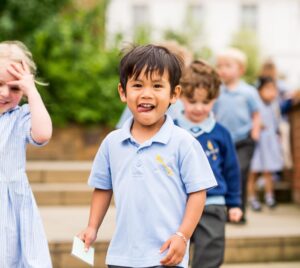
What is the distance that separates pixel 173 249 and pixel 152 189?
26cm

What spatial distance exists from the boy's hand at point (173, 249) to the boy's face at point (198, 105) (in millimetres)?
1440

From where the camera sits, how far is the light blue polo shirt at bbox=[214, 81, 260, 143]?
697cm

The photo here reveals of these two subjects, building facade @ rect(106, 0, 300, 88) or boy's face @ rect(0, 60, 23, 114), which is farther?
building facade @ rect(106, 0, 300, 88)

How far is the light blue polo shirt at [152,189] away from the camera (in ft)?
10.8

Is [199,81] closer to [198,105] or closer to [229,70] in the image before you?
[198,105]

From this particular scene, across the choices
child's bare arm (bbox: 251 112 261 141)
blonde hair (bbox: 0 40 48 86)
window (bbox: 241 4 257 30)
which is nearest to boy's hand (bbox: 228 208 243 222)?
blonde hair (bbox: 0 40 48 86)

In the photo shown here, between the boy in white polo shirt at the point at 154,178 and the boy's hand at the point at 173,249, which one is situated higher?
the boy in white polo shirt at the point at 154,178

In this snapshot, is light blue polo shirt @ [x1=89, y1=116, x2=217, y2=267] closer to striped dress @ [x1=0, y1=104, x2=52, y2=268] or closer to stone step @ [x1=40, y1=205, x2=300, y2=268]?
striped dress @ [x1=0, y1=104, x2=52, y2=268]

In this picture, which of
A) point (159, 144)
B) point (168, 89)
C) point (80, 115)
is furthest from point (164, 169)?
point (80, 115)

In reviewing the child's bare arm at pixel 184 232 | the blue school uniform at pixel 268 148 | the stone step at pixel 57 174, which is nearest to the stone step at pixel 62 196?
the stone step at pixel 57 174

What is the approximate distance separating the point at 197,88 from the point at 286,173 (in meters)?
5.82

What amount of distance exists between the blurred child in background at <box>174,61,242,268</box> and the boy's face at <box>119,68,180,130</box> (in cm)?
121

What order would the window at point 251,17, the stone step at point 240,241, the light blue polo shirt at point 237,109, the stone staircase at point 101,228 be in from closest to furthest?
the stone step at point 240,241, the stone staircase at point 101,228, the light blue polo shirt at point 237,109, the window at point 251,17

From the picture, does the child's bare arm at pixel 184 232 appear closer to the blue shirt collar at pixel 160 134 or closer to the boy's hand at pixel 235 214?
the blue shirt collar at pixel 160 134
